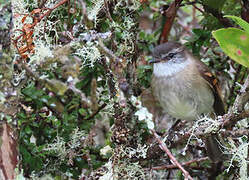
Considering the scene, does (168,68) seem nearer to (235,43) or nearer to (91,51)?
(91,51)

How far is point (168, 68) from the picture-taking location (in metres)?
3.56

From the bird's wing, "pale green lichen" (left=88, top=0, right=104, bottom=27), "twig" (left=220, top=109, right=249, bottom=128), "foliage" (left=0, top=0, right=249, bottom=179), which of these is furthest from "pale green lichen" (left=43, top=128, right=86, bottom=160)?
the bird's wing

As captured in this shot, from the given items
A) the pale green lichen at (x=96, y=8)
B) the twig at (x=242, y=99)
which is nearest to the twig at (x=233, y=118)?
the twig at (x=242, y=99)

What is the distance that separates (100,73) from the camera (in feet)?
9.18

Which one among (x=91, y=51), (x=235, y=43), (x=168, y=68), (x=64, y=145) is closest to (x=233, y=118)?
(x=235, y=43)

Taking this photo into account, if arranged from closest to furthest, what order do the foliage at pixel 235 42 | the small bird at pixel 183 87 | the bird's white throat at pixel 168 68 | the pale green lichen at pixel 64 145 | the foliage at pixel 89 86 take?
the foliage at pixel 235 42, the foliage at pixel 89 86, the pale green lichen at pixel 64 145, the small bird at pixel 183 87, the bird's white throat at pixel 168 68

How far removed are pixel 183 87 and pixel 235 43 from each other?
1502mm

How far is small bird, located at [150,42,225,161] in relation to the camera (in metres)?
3.35

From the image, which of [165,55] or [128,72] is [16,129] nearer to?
[128,72]

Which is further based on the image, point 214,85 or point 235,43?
point 214,85

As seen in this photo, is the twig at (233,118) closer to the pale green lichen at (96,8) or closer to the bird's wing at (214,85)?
the pale green lichen at (96,8)

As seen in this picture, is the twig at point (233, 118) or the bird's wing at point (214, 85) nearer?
the twig at point (233, 118)

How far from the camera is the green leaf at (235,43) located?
187 centimetres

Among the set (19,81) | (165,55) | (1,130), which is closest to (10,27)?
(19,81)
